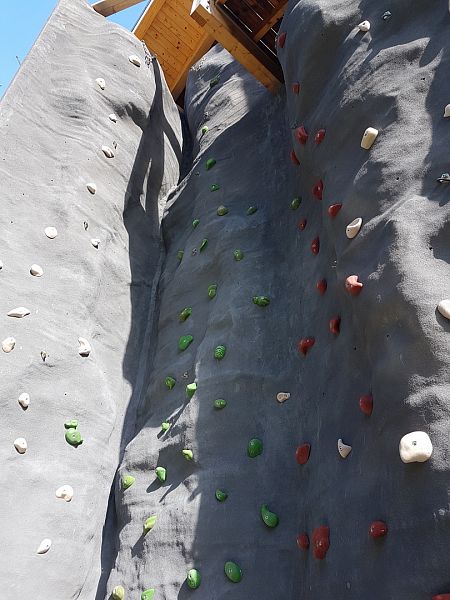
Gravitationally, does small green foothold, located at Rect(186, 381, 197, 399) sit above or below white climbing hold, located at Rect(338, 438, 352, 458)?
below

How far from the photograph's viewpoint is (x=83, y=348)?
103 inches

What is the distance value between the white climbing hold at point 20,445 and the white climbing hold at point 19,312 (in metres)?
0.49

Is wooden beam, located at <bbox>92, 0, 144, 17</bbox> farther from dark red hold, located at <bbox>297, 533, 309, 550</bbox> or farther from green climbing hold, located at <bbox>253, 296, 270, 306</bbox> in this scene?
dark red hold, located at <bbox>297, 533, 309, 550</bbox>

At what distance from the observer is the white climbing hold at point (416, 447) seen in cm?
138

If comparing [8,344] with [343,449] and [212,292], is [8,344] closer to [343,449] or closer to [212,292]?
[212,292]

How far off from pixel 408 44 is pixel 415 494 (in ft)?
4.80

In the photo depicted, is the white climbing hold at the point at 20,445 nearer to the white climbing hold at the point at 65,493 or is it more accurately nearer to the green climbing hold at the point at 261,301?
the white climbing hold at the point at 65,493

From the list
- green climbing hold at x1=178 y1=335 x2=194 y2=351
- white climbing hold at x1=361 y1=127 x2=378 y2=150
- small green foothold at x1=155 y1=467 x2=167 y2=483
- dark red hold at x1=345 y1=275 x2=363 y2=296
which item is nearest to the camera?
dark red hold at x1=345 y1=275 x2=363 y2=296

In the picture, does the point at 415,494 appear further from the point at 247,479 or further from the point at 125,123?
the point at 125,123

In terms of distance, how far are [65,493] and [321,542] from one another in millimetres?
961

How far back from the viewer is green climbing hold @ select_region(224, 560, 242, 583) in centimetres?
190

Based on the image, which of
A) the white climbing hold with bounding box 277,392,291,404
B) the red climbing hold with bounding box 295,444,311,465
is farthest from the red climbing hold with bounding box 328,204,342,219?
the red climbing hold with bounding box 295,444,311,465

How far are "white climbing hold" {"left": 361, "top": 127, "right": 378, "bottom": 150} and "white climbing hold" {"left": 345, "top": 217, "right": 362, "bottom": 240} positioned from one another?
0.90 feet

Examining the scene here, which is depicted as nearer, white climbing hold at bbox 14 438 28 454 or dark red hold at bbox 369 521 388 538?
dark red hold at bbox 369 521 388 538
